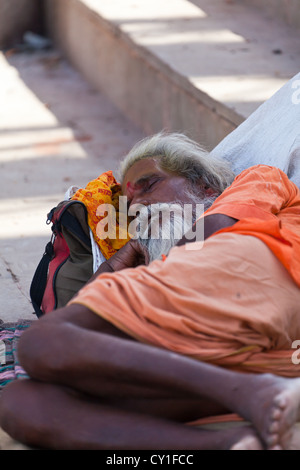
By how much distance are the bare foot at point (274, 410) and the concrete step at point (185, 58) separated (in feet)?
8.39

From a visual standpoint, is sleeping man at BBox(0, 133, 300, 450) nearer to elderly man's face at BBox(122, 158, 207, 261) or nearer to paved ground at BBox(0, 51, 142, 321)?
elderly man's face at BBox(122, 158, 207, 261)

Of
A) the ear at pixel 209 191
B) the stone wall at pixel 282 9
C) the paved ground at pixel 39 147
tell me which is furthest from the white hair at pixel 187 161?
the stone wall at pixel 282 9

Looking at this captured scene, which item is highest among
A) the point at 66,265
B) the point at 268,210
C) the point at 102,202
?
the point at 268,210

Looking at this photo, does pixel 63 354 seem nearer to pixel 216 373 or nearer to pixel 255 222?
pixel 216 373

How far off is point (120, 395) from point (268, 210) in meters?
0.86

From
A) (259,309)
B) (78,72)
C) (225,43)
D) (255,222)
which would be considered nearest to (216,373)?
(259,309)

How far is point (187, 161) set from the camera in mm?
3279

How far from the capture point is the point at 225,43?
19.0 feet

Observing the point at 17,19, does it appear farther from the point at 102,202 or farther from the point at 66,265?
the point at 66,265

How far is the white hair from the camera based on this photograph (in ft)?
10.7

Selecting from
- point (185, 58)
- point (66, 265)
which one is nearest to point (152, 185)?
point (66, 265)

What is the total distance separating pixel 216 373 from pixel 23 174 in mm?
3652

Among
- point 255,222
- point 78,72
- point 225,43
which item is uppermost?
point 255,222

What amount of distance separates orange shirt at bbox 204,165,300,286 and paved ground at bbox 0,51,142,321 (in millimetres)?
1346
